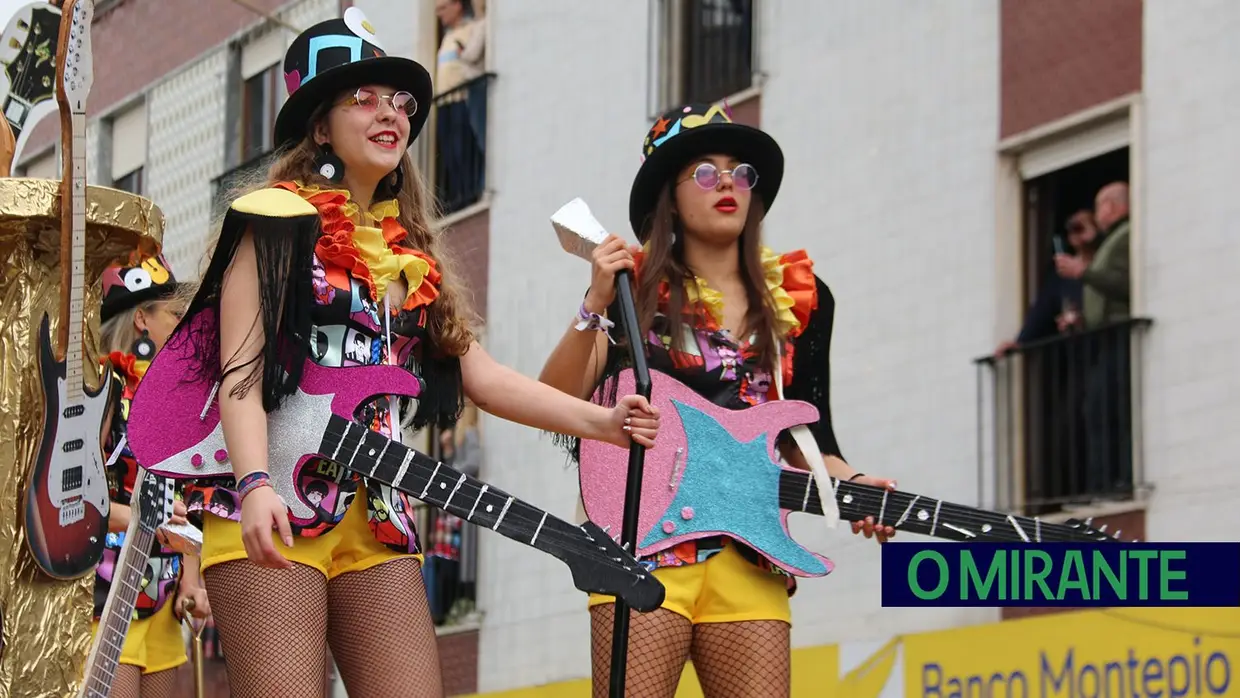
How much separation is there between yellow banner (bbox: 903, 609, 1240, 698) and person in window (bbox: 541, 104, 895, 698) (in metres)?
2.59

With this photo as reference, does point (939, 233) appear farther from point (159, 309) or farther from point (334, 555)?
point (334, 555)

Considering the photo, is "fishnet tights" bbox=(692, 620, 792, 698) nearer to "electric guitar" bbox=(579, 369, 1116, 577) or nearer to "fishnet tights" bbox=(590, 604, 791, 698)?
"fishnet tights" bbox=(590, 604, 791, 698)

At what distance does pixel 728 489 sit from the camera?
590 cm

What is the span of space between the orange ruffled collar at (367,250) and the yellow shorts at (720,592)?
3.17ft

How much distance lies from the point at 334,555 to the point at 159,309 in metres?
3.19

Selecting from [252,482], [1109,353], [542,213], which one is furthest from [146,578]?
[542,213]

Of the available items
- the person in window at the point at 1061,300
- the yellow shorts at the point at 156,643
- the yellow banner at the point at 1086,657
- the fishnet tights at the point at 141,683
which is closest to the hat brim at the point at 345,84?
the fishnet tights at the point at 141,683

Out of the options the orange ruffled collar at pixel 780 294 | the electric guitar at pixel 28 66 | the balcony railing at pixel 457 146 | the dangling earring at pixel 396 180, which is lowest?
the orange ruffled collar at pixel 780 294

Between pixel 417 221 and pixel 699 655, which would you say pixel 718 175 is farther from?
pixel 699 655

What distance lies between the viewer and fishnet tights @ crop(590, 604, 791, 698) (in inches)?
221

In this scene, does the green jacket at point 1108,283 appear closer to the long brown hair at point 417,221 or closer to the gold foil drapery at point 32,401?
the long brown hair at point 417,221

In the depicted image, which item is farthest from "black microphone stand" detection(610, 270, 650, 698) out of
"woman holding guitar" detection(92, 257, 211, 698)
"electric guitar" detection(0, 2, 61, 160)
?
"woman holding guitar" detection(92, 257, 211, 698)

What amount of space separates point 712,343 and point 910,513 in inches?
26.7

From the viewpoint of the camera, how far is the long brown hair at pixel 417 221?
527 centimetres
